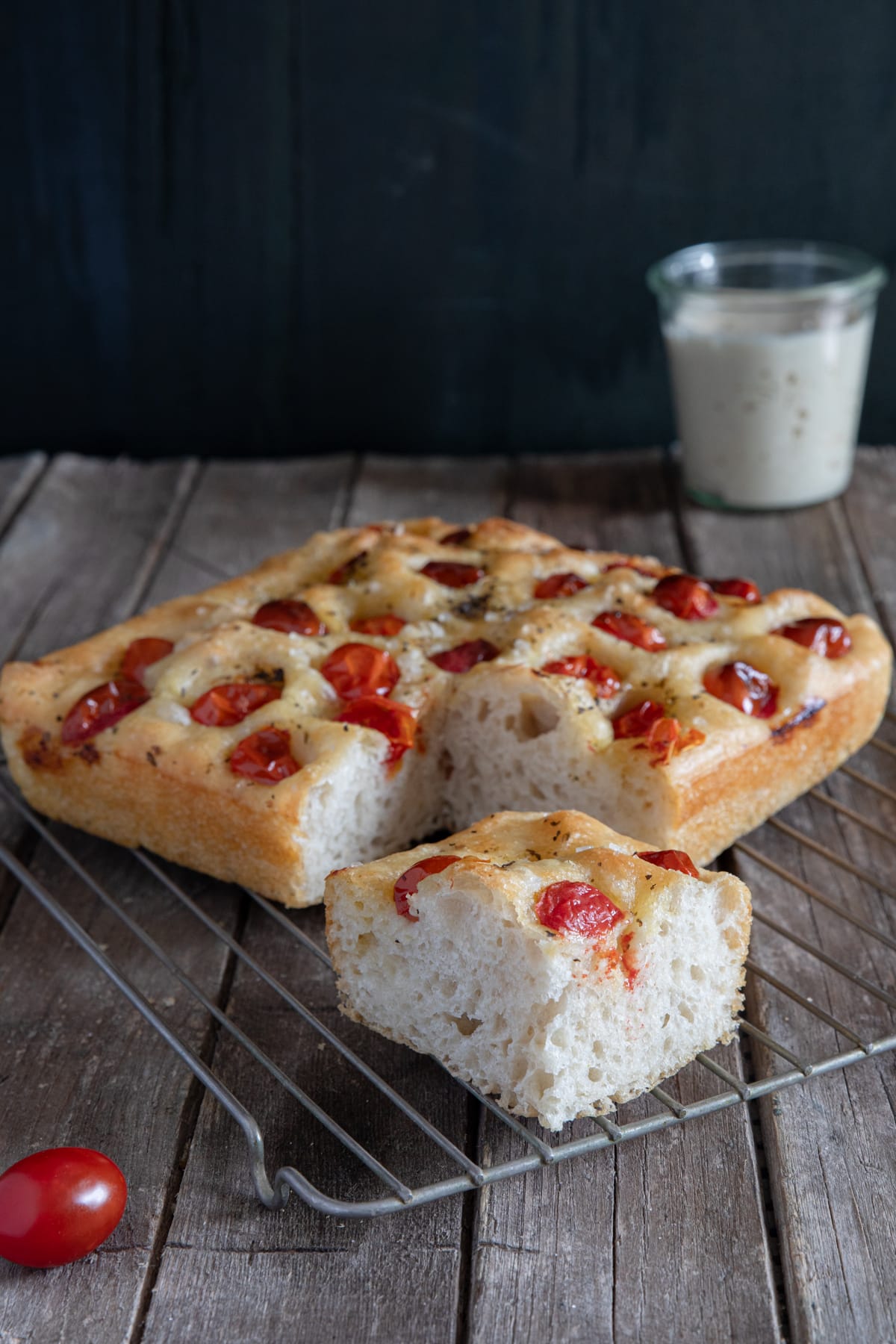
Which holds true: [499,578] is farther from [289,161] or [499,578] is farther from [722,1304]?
[289,161]

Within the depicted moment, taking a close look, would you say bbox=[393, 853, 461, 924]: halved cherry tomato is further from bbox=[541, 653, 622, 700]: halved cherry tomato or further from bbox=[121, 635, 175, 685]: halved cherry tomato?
bbox=[121, 635, 175, 685]: halved cherry tomato

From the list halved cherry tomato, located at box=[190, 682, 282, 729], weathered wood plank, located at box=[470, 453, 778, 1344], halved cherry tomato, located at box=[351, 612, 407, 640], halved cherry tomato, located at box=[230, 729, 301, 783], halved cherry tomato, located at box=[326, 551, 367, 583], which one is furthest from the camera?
halved cherry tomato, located at box=[326, 551, 367, 583]

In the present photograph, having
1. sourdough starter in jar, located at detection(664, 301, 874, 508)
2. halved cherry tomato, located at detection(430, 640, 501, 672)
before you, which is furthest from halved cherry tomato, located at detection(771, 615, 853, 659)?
sourdough starter in jar, located at detection(664, 301, 874, 508)

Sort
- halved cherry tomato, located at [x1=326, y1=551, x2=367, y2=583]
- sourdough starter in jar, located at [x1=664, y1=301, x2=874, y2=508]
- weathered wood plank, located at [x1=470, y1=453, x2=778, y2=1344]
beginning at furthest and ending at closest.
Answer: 1. sourdough starter in jar, located at [x1=664, y1=301, x2=874, y2=508]
2. halved cherry tomato, located at [x1=326, y1=551, x2=367, y2=583]
3. weathered wood plank, located at [x1=470, y1=453, x2=778, y2=1344]

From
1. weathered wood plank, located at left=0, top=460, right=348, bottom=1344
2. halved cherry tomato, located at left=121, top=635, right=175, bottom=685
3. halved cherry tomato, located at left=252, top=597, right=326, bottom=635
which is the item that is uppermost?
halved cherry tomato, located at left=252, top=597, right=326, bottom=635

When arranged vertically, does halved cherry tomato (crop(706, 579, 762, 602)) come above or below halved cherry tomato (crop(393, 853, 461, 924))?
Result: below

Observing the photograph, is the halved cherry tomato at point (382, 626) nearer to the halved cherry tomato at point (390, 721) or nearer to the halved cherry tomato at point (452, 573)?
the halved cherry tomato at point (452, 573)

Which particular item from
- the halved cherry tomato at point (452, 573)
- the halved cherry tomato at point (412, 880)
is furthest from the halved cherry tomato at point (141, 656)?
the halved cherry tomato at point (412, 880)
